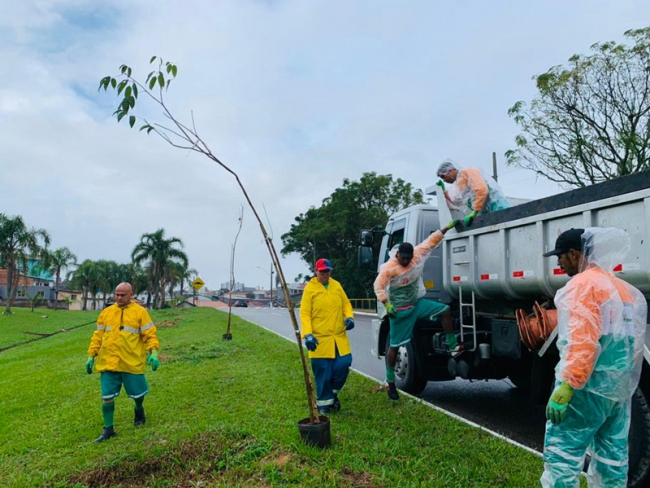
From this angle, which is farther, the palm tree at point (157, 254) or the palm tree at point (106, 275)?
the palm tree at point (106, 275)

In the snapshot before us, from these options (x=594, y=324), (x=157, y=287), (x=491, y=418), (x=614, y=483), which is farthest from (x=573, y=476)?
(x=157, y=287)

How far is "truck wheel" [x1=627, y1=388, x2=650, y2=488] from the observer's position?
330cm

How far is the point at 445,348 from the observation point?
5.86m

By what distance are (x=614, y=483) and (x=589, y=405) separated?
0.50 metres

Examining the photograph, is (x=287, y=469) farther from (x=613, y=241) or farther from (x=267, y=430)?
(x=613, y=241)

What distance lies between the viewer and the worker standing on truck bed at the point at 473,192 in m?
5.43

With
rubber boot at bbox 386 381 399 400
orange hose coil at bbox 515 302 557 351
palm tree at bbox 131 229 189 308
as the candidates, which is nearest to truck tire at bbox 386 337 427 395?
rubber boot at bbox 386 381 399 400

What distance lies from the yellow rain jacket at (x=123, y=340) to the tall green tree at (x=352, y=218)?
29.5 m

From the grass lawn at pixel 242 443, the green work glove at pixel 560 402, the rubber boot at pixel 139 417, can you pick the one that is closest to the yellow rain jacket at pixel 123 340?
the rubber boot at pixel 139 417

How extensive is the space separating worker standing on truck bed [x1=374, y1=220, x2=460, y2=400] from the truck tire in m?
0.38

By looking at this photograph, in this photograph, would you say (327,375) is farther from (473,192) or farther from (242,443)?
(473,192)

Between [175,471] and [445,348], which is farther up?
[445,348]

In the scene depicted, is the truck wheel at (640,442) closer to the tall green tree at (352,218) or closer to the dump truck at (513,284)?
the dump truck at (513,284)

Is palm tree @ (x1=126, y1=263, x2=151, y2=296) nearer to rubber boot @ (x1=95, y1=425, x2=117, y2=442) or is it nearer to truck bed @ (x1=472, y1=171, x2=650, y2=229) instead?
rubber boot @ (x1=95, y1=425, x2=117, y2=442)
